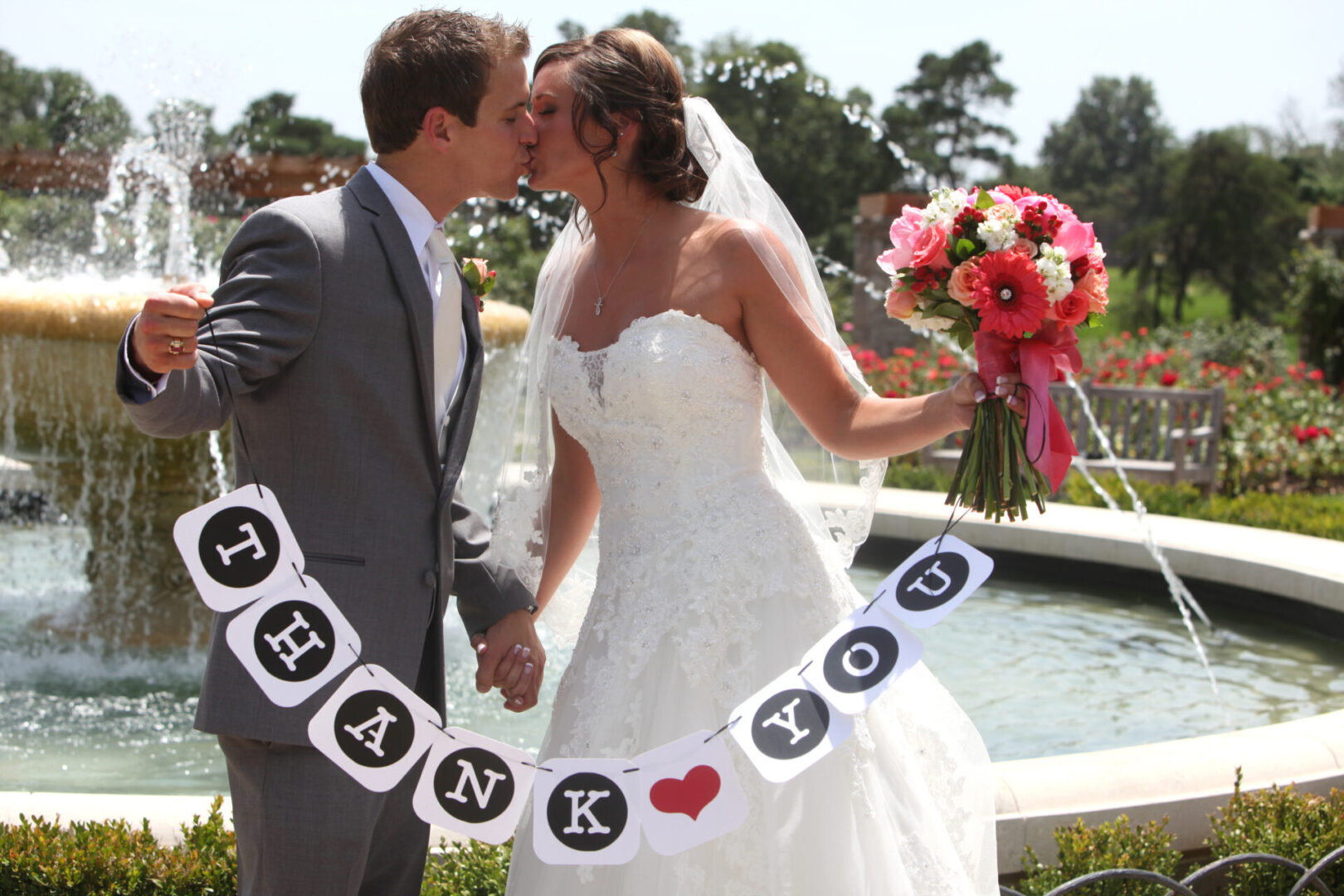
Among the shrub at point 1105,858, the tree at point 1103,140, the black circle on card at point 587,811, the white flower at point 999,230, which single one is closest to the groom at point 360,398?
the black circle on card at point 587,811

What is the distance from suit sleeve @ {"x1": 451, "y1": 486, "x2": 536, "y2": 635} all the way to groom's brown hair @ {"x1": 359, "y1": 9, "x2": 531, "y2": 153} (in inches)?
30.9

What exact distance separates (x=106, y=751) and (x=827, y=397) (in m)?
3.44

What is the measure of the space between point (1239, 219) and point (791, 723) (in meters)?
41.0

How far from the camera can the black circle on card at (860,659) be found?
2424mm

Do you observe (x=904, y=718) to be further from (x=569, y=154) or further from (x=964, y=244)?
(x=569, y=154)

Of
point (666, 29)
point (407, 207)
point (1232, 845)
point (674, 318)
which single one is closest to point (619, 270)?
point (674, 318)

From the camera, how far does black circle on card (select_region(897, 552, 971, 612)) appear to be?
246 cm

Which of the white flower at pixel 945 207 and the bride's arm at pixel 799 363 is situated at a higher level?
the white flower at pixel 945 207

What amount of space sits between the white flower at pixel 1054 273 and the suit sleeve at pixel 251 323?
1.39 m

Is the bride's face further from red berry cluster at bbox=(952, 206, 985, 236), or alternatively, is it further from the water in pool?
the water in pool

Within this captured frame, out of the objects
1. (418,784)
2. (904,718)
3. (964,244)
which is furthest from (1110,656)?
(418,784)

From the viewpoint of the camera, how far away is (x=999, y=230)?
2.47 m

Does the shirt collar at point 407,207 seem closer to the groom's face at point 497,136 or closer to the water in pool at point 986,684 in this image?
the groom's face at point 497,136

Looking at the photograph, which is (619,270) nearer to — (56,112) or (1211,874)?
(1211,874)
